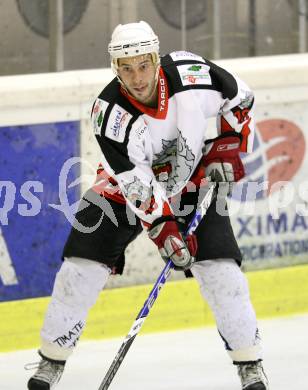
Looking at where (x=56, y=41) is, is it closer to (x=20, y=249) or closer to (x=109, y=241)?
(x=20, y=249)

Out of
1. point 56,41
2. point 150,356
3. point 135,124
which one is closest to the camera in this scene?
point 135,124

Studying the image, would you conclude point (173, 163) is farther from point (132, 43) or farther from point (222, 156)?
point (132, 43)

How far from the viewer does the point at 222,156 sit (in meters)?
4.38

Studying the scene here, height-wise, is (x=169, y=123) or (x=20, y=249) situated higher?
(x=169, y=123)

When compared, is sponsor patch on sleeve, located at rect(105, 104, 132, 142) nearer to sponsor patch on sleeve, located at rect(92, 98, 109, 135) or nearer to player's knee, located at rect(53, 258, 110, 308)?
sponsor patch on sleeve, located at rect(92, 98, 109, 135)

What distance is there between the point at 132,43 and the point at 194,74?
248 millimetres

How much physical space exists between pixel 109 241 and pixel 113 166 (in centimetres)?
26

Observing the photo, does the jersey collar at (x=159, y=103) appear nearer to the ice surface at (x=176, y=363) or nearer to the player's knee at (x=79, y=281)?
the player's knee at (x=79, y=281)

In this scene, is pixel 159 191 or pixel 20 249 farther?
pixel 20 249

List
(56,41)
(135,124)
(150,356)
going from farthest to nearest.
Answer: (56,41)
(150,356)
(135,124)

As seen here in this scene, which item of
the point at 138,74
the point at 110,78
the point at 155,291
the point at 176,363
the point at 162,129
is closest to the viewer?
the point at 138,74

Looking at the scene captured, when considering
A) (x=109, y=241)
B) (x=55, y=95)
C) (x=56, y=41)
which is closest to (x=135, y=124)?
(x=109, y=241)

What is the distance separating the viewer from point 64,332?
4.33m

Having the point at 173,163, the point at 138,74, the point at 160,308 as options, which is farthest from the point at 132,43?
the point at 160,308
